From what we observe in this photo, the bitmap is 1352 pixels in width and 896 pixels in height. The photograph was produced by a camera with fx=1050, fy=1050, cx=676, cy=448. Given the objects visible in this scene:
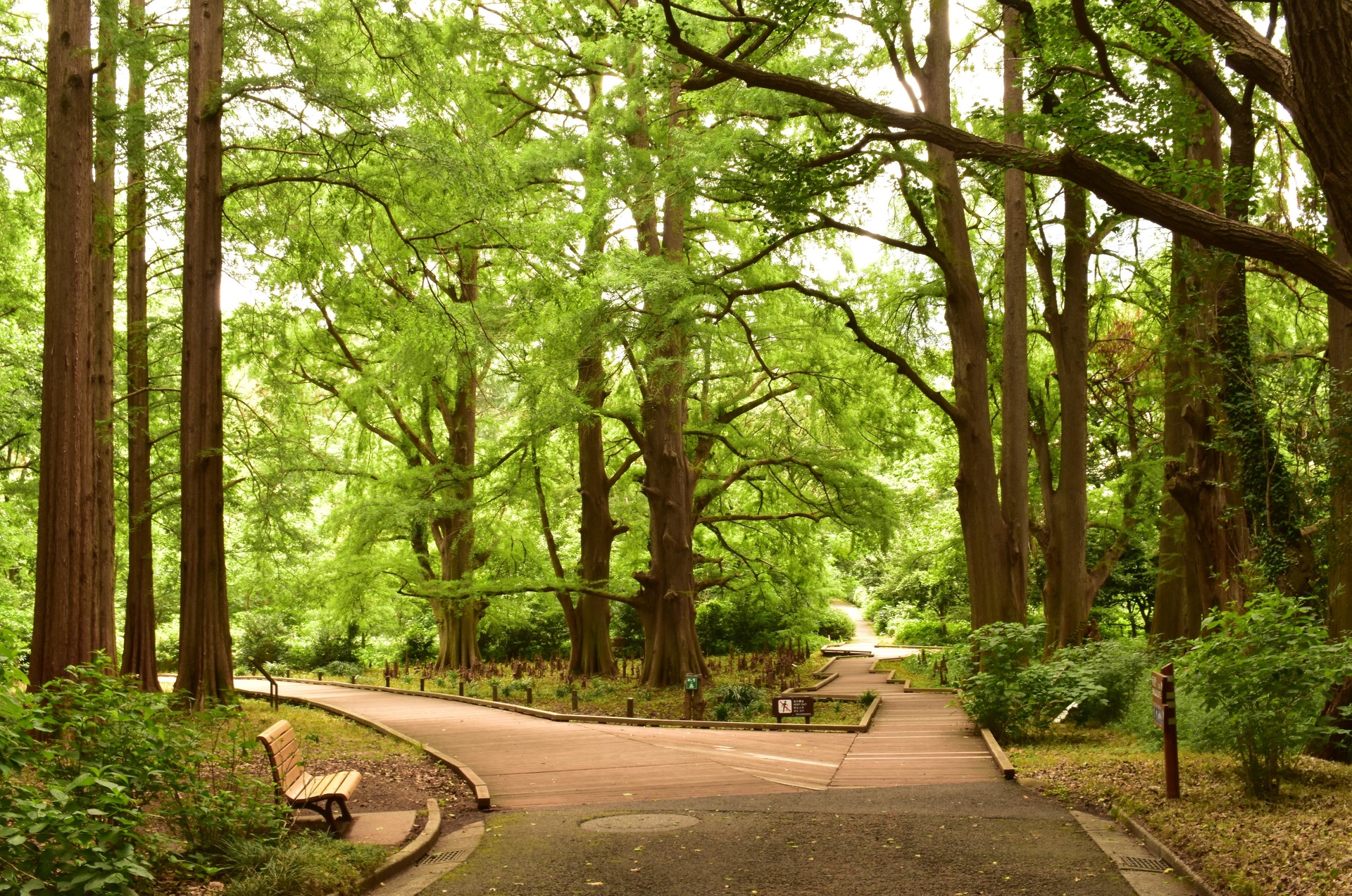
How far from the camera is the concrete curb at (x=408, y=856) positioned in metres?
6.75

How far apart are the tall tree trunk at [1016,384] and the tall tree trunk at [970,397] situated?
0.27 metres

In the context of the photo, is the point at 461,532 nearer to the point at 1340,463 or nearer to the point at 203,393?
the point at 203,393

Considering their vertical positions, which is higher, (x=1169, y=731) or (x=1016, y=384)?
(x=1016, y=384)

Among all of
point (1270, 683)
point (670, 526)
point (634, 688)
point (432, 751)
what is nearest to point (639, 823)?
point (432, 751)

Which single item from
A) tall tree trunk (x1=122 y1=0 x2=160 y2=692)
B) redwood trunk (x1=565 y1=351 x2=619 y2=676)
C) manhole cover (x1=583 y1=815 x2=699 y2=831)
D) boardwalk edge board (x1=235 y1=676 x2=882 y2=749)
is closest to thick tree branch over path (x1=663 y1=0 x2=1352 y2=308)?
manhole cover (x1=583 y1=815 x2=699 y2=831)

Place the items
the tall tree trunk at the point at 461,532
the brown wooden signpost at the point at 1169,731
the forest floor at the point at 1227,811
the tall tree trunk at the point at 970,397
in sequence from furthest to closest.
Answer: the tall tree trunk at the point at 461,532, the tall tree trunk at the point at 970,397, the brown wooden signpost at the point at 1169,731, the forest floor at the point at 1227,811

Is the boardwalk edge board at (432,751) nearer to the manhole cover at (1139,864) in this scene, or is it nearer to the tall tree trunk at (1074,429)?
the manhole cover at (1139,864)

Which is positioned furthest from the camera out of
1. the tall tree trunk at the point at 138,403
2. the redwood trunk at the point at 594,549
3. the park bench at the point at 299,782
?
the redwood trunk at the point at 594,549

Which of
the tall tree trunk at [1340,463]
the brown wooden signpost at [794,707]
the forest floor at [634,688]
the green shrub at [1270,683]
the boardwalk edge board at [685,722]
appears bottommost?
the forest floor at [634,688]

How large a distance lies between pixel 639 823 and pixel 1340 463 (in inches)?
289

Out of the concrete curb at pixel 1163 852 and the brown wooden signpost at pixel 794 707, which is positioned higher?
the concrete curb at pixel 1163 852

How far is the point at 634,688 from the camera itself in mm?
23078

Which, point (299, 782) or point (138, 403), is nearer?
point (299, 782)

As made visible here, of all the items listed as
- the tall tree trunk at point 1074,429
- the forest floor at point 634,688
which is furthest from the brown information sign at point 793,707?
the tall tree trunk at point 1074,429
